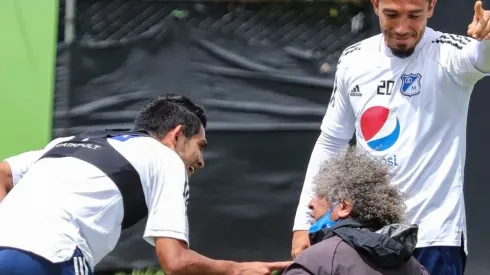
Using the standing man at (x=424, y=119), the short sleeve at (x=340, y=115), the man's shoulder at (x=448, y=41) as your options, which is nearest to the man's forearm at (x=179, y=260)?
the standing man at (x=424, y=119)

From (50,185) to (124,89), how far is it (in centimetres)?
281

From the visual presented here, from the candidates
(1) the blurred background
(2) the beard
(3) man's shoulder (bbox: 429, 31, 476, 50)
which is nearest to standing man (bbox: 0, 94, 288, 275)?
(2) the beard

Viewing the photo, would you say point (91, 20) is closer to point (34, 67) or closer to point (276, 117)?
point (34, 67)

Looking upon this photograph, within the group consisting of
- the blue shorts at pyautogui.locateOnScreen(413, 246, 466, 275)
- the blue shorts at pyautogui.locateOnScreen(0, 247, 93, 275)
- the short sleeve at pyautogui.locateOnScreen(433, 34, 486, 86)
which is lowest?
the blue shorts at pyautogui.locateOnScreen(413, 246, 466, 275)

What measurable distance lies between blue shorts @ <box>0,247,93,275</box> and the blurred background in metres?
2.86

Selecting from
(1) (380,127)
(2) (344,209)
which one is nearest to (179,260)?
(2) (344,209)

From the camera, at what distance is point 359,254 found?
10.0ft

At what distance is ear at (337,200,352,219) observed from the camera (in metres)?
3.23

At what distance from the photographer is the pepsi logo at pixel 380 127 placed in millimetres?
3859

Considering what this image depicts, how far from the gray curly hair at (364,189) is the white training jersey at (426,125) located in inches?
17.5

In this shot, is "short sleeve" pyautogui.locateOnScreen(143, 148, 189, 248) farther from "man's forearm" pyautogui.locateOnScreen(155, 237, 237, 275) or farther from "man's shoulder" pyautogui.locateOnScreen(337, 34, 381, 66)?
"man's shoulder" pyautogui.locateOnScreen(337, 34, 381, 66)

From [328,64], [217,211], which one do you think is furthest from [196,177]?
[328,64]

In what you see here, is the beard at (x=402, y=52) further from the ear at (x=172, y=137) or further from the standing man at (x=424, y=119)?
the ear at (x=172, y=137)

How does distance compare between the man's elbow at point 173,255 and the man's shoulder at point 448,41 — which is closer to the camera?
the man's elbow at point 173,255
